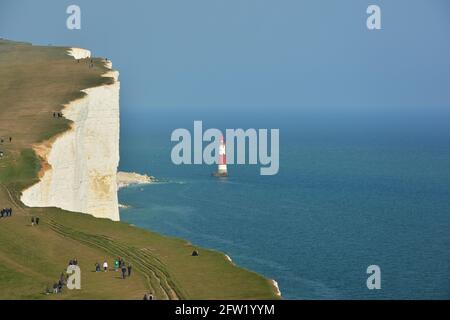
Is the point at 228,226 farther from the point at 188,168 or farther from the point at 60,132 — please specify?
the point at 188,168

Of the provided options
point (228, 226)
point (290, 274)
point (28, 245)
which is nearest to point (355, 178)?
point (228, 226)

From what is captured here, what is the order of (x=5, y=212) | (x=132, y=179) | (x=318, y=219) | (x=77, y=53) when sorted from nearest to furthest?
(x=5, y=212) < (x=318, y=219) < (x=77, y=53) < (x=132, y=179)

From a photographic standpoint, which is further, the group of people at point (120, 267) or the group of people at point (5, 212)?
the group of people at point (5, 212)

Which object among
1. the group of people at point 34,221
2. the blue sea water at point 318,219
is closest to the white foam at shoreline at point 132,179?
the blue sea water at point 318,219

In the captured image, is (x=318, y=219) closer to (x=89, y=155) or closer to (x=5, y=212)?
(x=89, y=155)

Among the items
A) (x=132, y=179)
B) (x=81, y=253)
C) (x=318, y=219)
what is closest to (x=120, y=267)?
(x=81, y=253)

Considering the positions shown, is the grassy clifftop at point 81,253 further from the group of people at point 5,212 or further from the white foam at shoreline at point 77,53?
the white foam at shoreline at point 77,53
